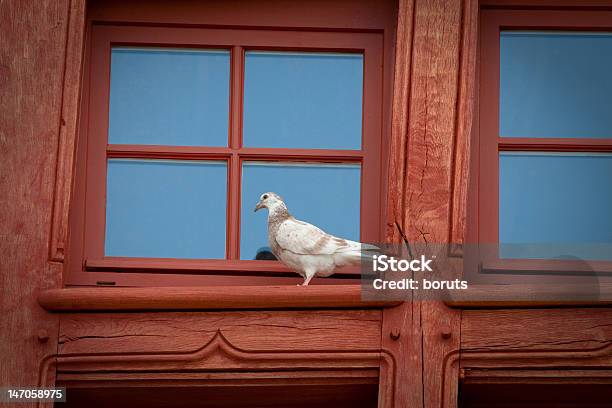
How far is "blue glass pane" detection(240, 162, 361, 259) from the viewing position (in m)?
6.23

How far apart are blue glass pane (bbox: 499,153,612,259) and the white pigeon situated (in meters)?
0.59

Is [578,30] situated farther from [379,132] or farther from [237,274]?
[237,274]

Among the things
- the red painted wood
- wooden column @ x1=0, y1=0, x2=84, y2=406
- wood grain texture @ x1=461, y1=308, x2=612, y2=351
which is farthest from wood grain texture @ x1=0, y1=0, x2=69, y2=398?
wood grain texture @ x1=461, y1=308, x2=612, y2=351

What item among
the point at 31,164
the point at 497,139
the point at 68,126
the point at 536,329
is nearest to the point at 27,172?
the point at 31,164

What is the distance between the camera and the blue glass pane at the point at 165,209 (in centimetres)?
622

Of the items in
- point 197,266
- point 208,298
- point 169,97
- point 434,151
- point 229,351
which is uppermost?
point 169,97

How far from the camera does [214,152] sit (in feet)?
20.5

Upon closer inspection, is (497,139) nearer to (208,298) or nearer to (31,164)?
(208,298)

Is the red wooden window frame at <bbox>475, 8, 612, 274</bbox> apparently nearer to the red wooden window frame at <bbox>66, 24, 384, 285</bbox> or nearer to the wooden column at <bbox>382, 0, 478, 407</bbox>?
the wooden column at <bbox>382, 0, 478, 407</bbox>

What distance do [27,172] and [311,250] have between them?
3.36 feet

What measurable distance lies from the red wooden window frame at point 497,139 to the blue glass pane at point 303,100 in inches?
18.2

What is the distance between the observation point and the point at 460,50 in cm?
609

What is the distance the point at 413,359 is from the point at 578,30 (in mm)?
1428

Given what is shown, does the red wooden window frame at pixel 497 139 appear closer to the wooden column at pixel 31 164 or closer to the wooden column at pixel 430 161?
the wooden column at pixel 430 161
